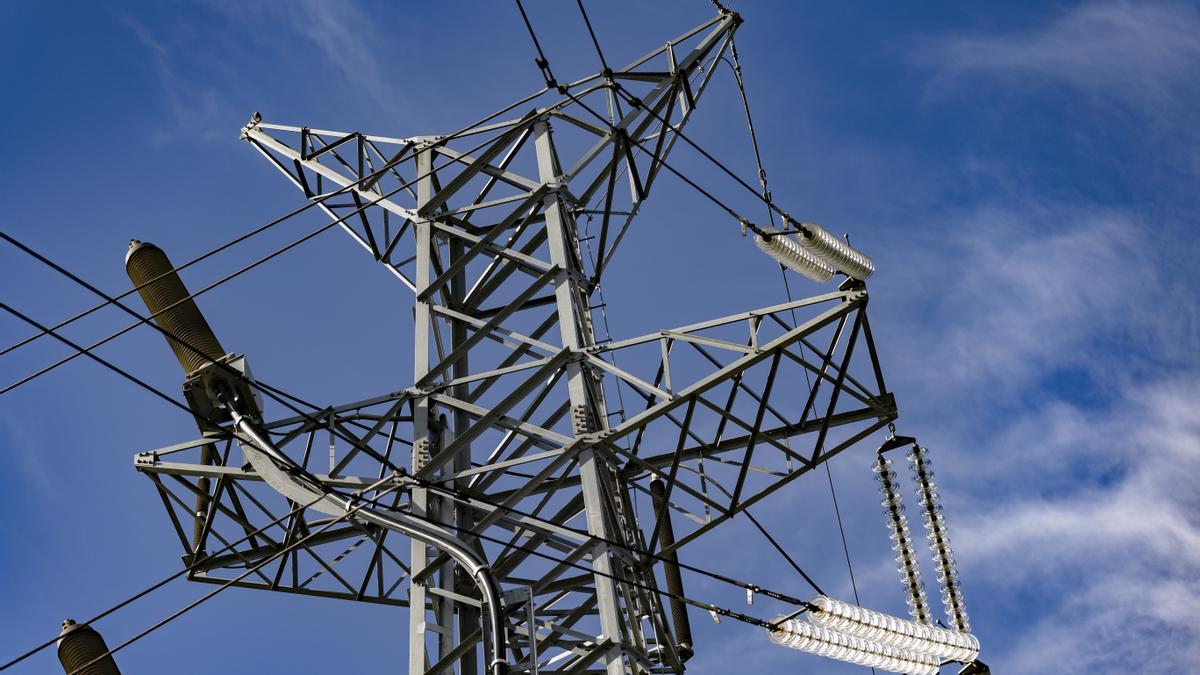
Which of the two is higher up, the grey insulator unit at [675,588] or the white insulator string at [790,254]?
the white insulator string at [790,254]

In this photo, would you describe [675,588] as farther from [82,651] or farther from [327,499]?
[82,651]

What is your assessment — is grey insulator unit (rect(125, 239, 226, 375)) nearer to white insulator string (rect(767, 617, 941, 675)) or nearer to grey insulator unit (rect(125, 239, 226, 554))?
grey insulator unit (rect(125, 239, 226, 554))

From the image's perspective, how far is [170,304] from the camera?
19.2 metres

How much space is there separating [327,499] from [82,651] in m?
3.54

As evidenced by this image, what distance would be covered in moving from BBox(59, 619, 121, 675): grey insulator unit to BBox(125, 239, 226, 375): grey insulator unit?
10.8 ft

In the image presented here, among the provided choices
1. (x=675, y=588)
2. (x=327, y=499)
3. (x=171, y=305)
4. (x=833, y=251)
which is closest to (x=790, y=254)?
(x=833, y=251)

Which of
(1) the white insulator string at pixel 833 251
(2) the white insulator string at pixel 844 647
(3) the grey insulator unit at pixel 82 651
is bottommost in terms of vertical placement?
(2) the white insulator string at pixel 844 647

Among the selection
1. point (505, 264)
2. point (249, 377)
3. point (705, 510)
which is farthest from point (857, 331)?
point (249, 377)

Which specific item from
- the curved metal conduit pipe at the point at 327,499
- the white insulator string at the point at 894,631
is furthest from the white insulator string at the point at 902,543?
the curved metal conduit pipe at the point at 327,499

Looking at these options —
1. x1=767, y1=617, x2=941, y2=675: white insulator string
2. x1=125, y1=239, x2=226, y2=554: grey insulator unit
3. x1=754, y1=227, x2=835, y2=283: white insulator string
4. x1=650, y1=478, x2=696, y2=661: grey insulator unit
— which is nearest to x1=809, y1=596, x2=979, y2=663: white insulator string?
x1=767, y1=617, x2=941, y2=675: white insulator string

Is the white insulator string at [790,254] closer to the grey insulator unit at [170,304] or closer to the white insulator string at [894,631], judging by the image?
the white insulator string at [894,631]

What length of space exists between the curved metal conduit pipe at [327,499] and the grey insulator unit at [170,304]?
87 cm

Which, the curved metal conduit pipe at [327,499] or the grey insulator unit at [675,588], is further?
the grey insulator unit at [675,588]

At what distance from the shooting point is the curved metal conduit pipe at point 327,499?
1595 centimetres
